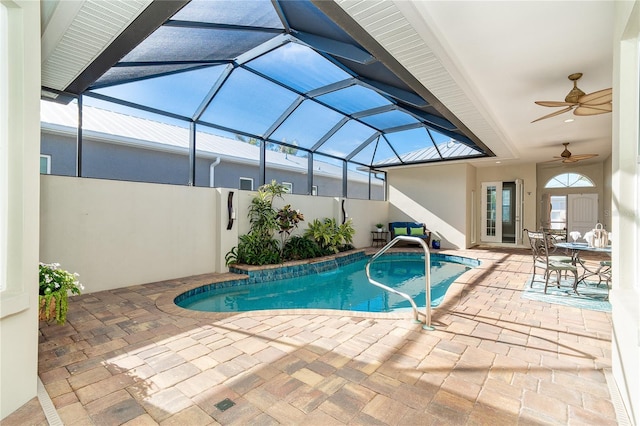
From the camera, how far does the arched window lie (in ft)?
36.0

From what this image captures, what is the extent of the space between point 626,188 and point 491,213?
10.6m

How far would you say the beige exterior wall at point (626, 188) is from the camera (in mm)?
2084

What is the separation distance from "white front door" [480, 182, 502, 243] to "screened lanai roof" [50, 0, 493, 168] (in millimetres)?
3001

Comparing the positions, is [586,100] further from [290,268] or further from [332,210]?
[332,210]

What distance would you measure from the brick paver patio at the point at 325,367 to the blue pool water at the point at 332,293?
130 cm

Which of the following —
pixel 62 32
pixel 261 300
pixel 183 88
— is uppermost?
pixel 183 88

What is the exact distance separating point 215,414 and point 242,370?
1.72 ft

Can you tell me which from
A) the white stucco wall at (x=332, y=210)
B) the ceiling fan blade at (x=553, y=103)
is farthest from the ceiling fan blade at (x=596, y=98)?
the white stucco wall at (x=332, y=210)

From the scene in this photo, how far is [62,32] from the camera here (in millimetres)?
3068

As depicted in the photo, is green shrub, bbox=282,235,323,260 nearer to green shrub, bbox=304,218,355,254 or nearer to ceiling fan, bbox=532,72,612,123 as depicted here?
green shrub, bbox=304,218,355,254

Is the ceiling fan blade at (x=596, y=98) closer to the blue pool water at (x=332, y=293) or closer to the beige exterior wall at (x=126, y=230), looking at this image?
the blue pool water at (x=332, y=293)

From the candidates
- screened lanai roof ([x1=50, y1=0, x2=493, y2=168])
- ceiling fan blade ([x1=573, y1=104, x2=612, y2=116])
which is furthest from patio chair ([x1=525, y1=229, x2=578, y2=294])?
screened lanai roof ([x1=50, y1=0, x2=493, y2=168])

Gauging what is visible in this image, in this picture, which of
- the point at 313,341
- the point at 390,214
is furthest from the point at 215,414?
the point at 390,214

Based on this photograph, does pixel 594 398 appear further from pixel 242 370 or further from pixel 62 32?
pixel 62 32
